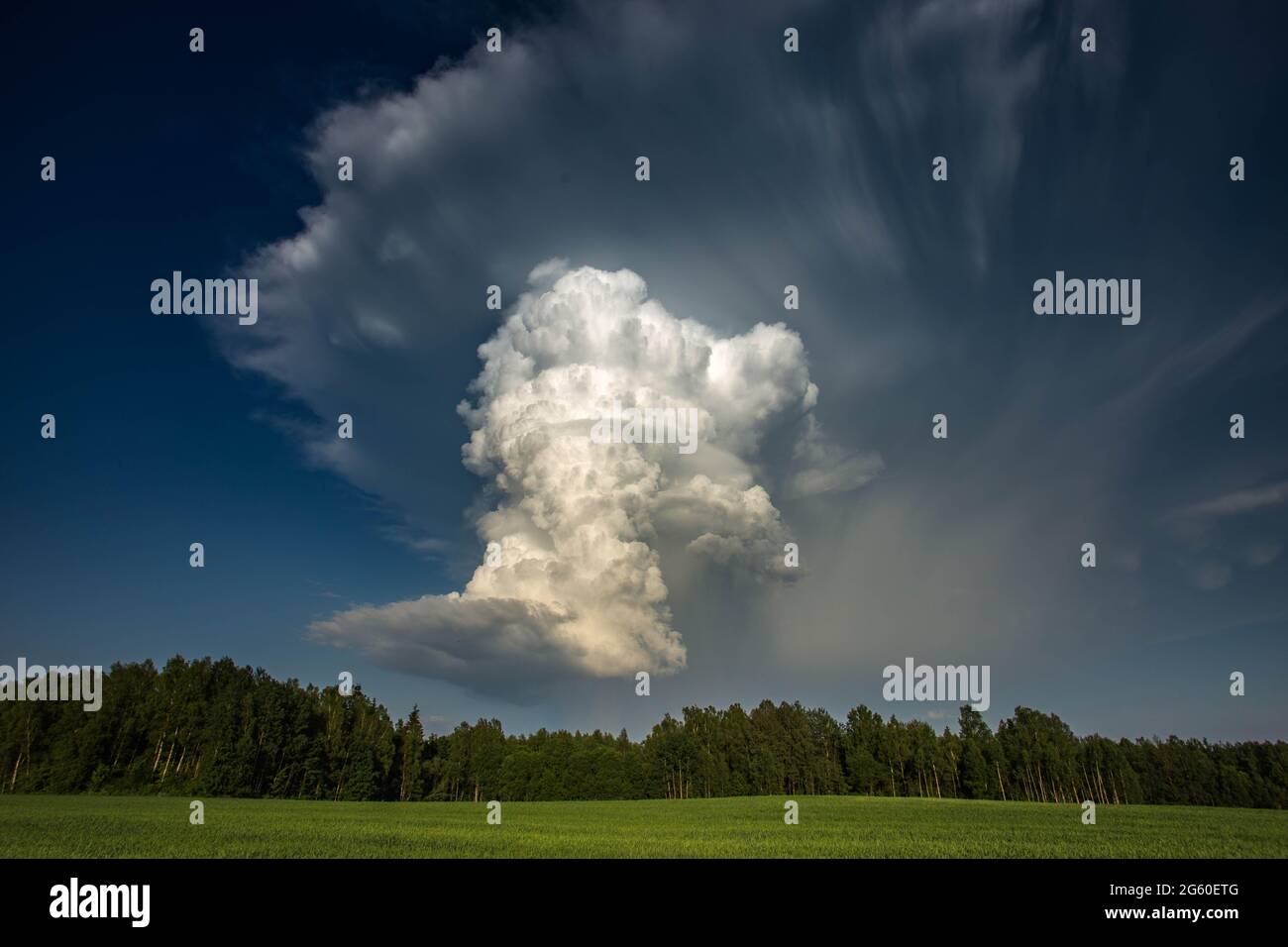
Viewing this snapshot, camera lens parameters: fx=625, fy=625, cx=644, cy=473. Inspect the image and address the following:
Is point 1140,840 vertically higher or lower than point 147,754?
higher

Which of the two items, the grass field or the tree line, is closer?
the grass field

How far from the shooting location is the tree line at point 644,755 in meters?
86.6

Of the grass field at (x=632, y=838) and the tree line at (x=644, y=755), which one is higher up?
the grass field at (x=632, y=838)

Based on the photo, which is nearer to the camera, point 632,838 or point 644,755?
point 632,838

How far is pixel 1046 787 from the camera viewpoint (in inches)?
4360

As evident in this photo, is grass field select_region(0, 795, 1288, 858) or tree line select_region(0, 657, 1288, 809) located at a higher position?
grass field select_region(0, 795, 1288, 858)

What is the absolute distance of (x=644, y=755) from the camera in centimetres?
12581

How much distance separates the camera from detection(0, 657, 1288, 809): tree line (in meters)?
86.6

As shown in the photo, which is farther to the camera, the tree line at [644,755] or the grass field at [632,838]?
the tree line at [644,755]
